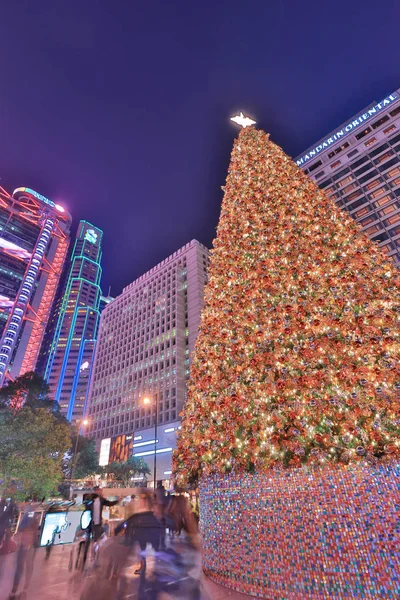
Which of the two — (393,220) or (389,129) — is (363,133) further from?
(393,220)

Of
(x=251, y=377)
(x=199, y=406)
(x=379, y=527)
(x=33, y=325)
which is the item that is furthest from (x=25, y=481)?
(x=33, y=325)

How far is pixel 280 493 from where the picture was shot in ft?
15.9

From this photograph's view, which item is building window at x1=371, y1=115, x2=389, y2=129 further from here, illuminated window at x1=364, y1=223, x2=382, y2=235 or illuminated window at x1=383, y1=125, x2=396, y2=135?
illuminated window at x1=364, y1=223, x2=382, y2=235

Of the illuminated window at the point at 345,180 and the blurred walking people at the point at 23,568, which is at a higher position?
the illuminated window at the point at 345,180

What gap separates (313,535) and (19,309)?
68924 millimetres

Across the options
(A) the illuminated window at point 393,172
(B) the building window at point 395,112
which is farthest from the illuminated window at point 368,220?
(B) the building window at point 395,112

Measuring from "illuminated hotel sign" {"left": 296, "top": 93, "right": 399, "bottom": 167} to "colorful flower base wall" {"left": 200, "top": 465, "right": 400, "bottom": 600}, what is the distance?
6469cm

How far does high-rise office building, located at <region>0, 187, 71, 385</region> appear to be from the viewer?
203 feet

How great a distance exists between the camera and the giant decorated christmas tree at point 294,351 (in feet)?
15.4

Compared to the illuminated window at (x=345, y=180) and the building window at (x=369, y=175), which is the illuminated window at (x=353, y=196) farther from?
the illuminated window at (x=345, y=180)

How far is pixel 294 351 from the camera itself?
5.45m

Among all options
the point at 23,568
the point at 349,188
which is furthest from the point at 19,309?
the point at 349,188

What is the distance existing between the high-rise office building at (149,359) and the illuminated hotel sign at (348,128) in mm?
31711

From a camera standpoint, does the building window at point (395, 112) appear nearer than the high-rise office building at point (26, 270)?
Yes
